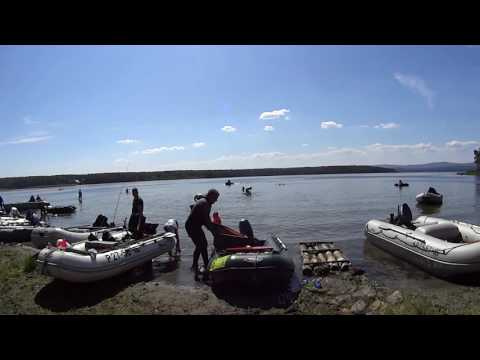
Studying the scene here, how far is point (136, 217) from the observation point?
981 cm

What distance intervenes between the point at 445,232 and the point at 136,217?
9.56 metres

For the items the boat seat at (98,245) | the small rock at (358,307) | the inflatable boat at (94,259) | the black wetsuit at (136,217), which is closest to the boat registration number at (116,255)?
the inflatable boat at (94,259)

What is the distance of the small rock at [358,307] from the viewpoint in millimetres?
5879

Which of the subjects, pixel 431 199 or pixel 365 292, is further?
pixel 431 199

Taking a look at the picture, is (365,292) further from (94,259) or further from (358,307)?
(94,259)

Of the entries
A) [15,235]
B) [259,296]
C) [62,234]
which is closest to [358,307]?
[259,296]

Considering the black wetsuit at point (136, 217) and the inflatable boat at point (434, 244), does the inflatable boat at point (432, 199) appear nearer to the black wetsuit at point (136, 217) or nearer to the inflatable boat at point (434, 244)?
the inflatable boat at point (434, 244)

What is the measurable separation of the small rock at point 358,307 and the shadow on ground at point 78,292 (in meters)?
5.07

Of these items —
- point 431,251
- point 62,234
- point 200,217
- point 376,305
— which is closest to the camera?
point 376,305

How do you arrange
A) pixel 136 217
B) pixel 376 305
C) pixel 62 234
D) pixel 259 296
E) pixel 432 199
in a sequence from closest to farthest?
1. pixel 376 305
2. pixel 259 296
3. pixel 136 217
4. pixel 62 234
5. pixel 432 199

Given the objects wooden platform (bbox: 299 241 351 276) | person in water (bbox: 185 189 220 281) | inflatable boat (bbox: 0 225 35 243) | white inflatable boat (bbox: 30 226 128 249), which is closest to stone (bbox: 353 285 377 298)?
wooden platform (bbox: 299 241 351 276)

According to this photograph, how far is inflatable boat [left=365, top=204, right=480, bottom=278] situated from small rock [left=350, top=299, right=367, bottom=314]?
10.8ft
